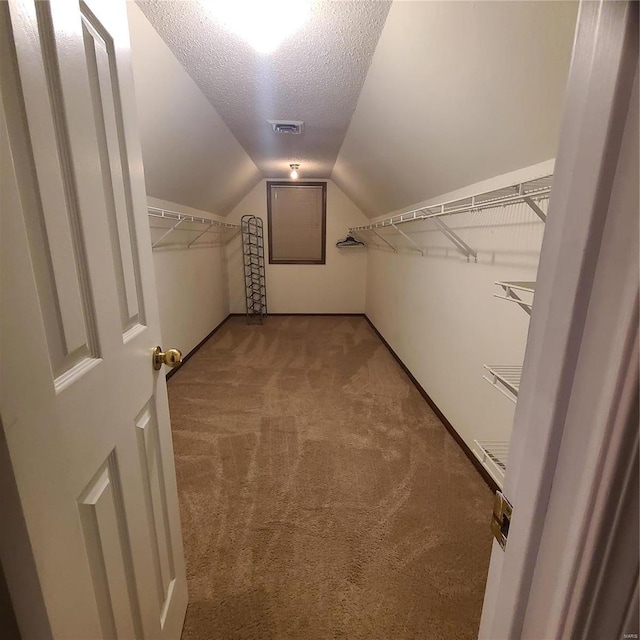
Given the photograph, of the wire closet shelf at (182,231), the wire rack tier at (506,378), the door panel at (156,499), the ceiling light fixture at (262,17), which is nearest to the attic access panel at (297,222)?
the wire closet shelf at (182,231)

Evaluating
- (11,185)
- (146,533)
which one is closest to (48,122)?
(11,185)

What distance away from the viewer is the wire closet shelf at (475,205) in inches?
47.9

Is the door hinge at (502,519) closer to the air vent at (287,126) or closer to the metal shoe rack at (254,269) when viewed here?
the air vent at (287,126)

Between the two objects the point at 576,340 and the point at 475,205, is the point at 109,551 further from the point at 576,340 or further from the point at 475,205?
the point at 475,205

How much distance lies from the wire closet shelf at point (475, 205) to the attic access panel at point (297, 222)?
56.6 inches

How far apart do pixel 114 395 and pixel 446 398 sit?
221cm

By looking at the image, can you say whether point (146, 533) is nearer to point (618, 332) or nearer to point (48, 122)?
point (48, 122)

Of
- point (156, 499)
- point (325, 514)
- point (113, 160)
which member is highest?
point (113, 160)

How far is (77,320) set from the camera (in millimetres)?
566

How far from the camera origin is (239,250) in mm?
5309

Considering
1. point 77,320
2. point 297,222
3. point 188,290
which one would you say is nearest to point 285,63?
point 77,320

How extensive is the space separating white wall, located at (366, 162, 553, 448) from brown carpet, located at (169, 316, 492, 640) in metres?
0.32

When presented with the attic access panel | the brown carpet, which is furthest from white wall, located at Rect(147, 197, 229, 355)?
the attic access panel

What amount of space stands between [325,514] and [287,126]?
8.88 ft
